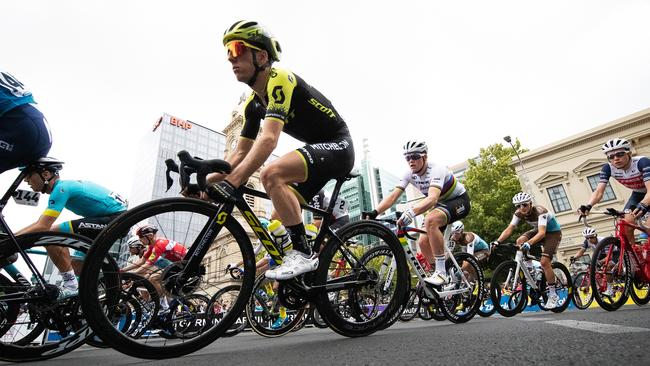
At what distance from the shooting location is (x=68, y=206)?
12.2 ft

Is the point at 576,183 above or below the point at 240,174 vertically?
above

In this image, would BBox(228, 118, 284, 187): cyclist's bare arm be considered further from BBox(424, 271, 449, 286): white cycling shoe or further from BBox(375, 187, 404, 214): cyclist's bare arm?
BBox(424, 271, 449, 286): white cycling shoe

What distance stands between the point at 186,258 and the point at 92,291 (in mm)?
507

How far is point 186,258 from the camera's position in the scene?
6.73 feet

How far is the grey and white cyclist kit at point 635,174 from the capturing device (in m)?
4.91

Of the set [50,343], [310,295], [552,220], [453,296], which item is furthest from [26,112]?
[552,220]

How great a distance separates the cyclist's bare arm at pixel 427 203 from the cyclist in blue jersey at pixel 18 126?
3.94 metres

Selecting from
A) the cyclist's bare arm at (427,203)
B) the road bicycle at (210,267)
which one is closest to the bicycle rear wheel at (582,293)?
the cyclist's bare arm at (427,203)

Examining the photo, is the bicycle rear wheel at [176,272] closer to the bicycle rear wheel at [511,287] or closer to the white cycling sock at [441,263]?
the white cycling sock at [441,263]

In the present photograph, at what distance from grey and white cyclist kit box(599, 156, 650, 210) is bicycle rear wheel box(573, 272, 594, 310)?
1974 mm

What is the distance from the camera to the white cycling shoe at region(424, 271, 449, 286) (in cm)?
407

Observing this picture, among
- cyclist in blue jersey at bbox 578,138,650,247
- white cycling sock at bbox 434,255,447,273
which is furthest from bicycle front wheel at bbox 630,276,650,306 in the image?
white cycling sock at bbox 434,255,447,273

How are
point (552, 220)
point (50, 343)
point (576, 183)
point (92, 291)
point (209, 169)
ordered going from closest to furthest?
point (92, 291)
point (209, 169)
point (50, 343)
point (552, 220)
point (576, 183)

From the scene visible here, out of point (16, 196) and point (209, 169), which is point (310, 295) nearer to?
point (209, 169)
